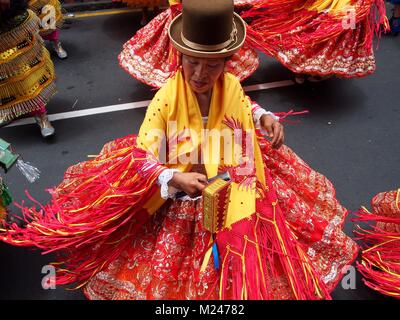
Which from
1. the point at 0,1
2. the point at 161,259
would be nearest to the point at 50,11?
the point at 0,1

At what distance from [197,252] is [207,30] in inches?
37.1

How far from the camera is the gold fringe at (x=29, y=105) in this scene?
9.71 feet

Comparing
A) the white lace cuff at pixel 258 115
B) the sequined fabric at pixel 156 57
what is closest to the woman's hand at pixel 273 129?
the white lace cuff at pixel 258 115

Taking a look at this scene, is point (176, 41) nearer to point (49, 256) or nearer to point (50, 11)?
point (49, 256)

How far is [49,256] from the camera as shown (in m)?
2.60

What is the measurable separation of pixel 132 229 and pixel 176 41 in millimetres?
891

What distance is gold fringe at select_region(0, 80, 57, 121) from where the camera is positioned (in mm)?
2961

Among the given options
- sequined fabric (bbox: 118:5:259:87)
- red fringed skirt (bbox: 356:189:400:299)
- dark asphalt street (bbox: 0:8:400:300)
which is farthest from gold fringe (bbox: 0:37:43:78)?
red fringed skirt (bbox: 356:189:400:299)

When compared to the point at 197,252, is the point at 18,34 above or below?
above

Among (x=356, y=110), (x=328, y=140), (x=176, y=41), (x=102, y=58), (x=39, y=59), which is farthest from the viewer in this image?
(x=102, y=58)

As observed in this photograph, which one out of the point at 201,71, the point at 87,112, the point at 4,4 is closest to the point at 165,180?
the point at 201,71

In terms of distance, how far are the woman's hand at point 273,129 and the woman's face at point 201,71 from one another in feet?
1.28

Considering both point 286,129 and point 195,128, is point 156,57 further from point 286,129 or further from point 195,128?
point 195,128

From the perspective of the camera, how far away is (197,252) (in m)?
2.06
